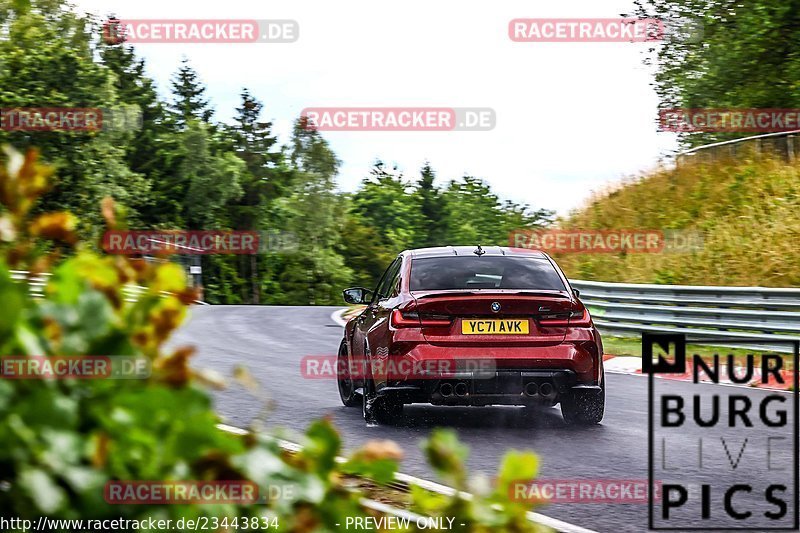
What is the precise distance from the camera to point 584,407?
1005 cm

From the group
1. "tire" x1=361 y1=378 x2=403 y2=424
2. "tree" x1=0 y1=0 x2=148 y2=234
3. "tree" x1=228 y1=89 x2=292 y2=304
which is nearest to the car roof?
"tire" x1=361 y1=378 x2=403 y2=424

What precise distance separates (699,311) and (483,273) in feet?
30.8

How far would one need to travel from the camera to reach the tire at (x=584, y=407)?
9.95m

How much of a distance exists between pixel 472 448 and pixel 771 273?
669 inches

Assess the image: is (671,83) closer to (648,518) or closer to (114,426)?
(648,518)

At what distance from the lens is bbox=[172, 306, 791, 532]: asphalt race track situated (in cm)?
761

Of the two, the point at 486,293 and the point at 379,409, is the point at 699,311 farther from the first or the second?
the point at 379,409

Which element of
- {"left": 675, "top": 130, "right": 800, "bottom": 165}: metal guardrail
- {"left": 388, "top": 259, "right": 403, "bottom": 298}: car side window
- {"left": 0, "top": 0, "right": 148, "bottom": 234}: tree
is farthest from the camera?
{"left": 0, "top": 0, "right": 148, "bottom": 234}: tree

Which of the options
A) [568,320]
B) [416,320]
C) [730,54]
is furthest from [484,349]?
[730,54]

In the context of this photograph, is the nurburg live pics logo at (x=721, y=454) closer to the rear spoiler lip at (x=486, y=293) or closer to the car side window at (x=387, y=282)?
the rear spoiler lip at (x=486, y=293)

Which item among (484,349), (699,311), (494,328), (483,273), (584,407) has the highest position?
(483,273)

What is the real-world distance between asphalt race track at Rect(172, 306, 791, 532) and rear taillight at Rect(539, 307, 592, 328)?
3.00ft

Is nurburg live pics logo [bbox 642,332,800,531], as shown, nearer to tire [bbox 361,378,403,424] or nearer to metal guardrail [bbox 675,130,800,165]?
tire [bbox 361,378,403,424]

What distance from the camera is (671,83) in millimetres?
41906
